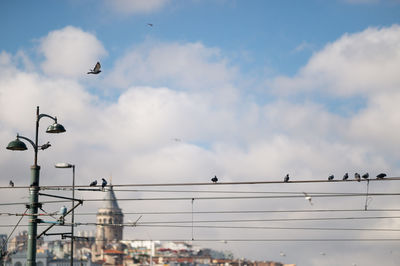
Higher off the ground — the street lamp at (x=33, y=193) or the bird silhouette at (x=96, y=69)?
the bird silhouette at (x=96, y=69)

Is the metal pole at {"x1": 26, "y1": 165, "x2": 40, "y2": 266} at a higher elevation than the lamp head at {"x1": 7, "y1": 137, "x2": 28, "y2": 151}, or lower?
lower

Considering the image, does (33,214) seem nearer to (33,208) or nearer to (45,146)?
(33,208)

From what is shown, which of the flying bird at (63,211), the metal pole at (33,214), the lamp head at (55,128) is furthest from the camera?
the lamp head at (55,128)

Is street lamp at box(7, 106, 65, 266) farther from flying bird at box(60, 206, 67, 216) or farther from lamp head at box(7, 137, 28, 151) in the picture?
flying bird at box(60, 206, 67, 216)

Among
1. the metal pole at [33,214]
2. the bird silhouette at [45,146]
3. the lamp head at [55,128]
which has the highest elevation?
the lamp head at [55,128]

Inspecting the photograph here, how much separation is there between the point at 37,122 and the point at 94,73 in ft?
15.4

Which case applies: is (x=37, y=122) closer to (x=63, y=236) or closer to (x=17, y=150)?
(x=17, y=150)

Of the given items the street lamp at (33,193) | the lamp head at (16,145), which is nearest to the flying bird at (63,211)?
the street lamp at (33,193)

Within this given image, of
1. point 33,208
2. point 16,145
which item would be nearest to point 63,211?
point 33,208

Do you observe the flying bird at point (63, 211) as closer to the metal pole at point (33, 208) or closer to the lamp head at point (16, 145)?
the metal pole at point (33, 208)

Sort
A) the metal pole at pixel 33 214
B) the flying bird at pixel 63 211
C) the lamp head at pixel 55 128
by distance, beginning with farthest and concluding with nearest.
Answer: the lamp head at pixel 55 128 → the flying bird at pixel 63 211 → the metal pole at pixel 33 214

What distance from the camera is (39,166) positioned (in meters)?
21.0

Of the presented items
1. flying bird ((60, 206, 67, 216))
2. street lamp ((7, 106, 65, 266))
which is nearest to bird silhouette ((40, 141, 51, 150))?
street lamp ((7, 106, 65, 266))

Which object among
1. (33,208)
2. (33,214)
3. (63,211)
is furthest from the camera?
(63,211)
